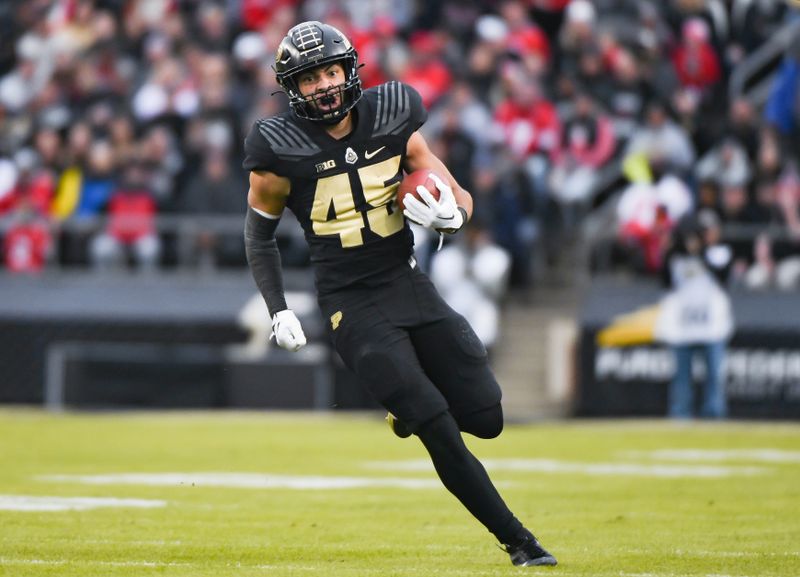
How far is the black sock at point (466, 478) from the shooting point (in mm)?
6336

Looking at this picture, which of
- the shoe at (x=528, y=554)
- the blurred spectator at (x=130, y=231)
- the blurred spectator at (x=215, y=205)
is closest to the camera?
the shoe at (x=528, y=554)

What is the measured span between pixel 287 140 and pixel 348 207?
1.17ft

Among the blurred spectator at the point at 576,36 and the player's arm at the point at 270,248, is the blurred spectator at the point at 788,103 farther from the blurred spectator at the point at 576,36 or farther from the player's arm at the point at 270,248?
the player's arm at the point at 270,248

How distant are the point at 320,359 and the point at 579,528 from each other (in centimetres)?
973

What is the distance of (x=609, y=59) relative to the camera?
18281mm

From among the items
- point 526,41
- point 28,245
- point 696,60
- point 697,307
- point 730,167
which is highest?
point 526,41

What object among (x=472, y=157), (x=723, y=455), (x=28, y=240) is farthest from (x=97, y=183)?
(x=723, y=455)

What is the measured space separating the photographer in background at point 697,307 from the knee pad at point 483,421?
31.2 feet

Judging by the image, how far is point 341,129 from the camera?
6824 mm

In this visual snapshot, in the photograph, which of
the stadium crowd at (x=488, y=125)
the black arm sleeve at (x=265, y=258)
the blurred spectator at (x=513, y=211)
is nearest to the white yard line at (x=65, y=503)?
the black arm sleeve at (x=265, y=258)

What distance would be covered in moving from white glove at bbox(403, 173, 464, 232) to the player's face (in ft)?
1.63

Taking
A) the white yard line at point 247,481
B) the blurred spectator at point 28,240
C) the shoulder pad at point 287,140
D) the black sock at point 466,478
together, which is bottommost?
the white yard line at point 247,481

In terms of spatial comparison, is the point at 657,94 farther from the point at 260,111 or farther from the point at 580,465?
the point at 580,465

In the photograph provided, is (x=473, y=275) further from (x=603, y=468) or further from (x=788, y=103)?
(x=603, y=468)
